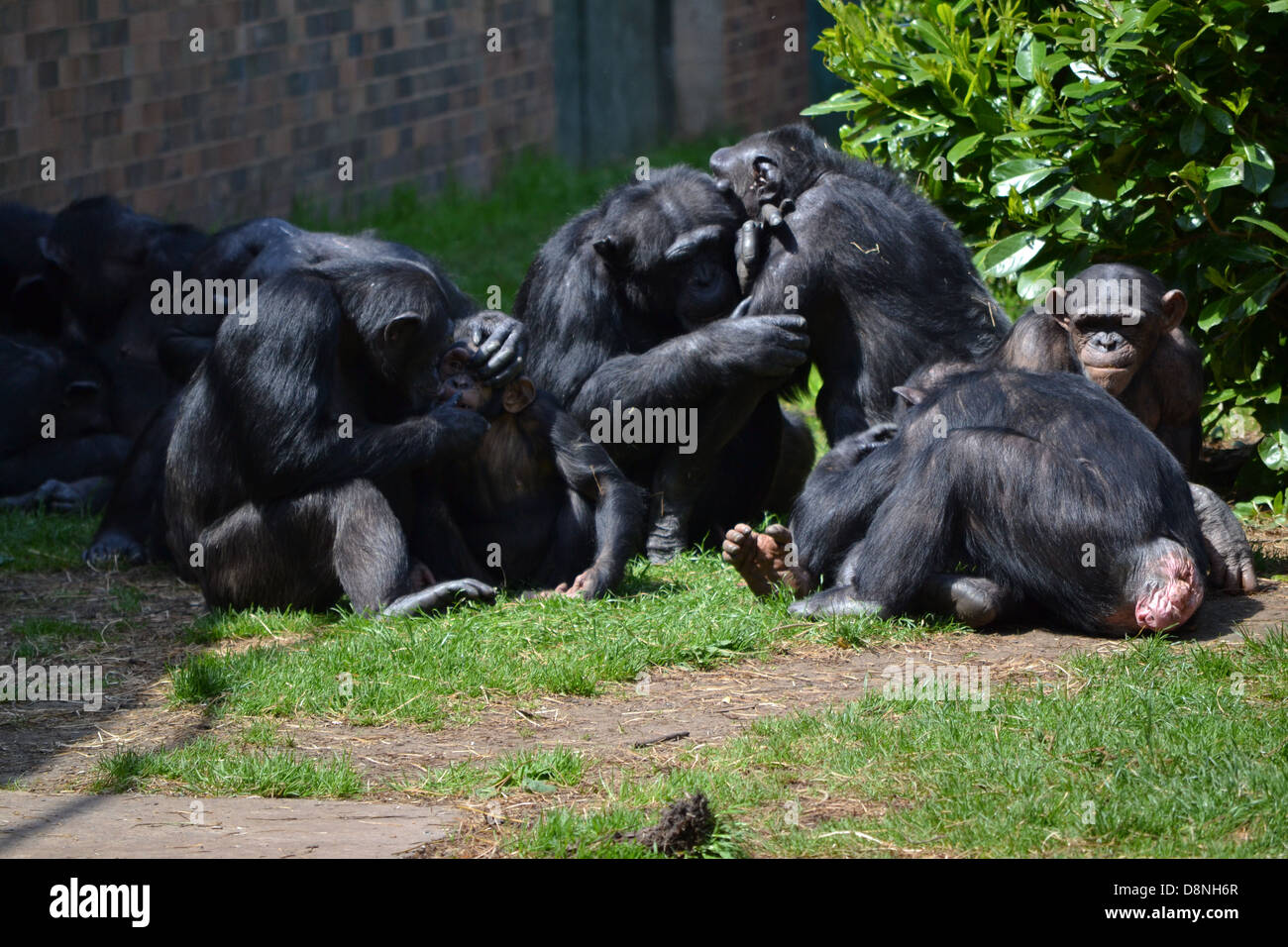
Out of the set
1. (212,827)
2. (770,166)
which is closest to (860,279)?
(770,166)

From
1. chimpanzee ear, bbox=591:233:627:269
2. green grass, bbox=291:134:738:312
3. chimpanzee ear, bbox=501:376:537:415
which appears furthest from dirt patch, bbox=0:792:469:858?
green grass, bbox=291:134:738:312

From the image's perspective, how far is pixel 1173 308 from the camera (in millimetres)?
6031

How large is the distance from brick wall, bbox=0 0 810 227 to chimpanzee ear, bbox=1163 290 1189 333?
25.2 feet

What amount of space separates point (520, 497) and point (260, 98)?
731cm

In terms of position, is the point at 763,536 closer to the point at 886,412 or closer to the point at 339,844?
the point at 886,412

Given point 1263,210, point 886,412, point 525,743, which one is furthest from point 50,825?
point 1263,210

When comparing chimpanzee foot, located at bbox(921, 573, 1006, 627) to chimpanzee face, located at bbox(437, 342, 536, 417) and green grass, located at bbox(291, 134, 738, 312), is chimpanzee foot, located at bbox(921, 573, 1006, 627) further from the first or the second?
green grass, located at bbox(291, 134, 738, 312)

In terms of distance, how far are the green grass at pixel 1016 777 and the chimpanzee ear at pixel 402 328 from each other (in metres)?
2.27

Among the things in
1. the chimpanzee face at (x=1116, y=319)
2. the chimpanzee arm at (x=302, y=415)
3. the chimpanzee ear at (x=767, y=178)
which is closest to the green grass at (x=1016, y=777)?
the chimpanzee face at (x=1116, y=319)

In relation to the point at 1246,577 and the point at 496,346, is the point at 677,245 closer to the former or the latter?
the point at 496,346

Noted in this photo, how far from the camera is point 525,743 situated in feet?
15.3

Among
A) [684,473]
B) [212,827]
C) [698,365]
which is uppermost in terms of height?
[698,365]

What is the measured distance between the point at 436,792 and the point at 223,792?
1.97 feet

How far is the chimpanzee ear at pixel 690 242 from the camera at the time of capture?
272 inches
